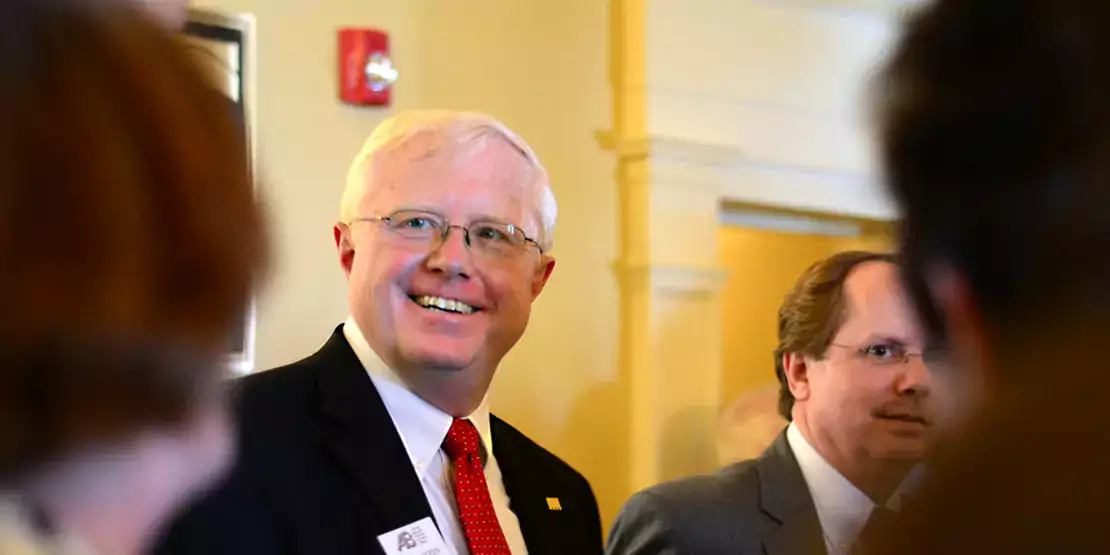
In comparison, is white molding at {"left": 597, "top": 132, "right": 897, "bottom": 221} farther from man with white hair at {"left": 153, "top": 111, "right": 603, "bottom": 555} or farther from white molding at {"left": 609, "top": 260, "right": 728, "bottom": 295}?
man with white hair at {"left": 153, "top": 111, "right": 603, "bottom": 555}

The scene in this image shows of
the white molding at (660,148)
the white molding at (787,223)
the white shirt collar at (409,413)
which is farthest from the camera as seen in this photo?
the white molding at (787,223)

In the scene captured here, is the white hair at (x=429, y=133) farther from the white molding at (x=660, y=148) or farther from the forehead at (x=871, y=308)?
the white molding at (x=660, y=148)

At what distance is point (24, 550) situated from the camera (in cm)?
52

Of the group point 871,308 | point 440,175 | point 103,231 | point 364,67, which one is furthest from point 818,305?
point 103,231

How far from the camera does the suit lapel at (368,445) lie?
1.50 meters

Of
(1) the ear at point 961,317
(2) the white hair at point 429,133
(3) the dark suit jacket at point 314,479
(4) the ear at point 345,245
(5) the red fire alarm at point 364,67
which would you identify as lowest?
(3) the dark suit jacket at point 314,479

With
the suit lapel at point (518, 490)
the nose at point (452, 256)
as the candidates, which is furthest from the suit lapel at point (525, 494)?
the nose at point (452, 256)

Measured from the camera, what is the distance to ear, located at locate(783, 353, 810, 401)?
1.91 meters

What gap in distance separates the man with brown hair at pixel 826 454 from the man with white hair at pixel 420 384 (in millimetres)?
194

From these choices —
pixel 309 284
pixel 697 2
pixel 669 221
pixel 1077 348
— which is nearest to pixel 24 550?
pixel 1077 348

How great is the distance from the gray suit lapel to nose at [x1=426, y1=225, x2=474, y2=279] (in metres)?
0.63

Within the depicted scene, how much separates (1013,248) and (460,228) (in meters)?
1.26

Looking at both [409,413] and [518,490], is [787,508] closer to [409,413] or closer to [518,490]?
[518,490]

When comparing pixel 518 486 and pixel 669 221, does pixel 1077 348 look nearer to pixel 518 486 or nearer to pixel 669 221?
pixel 518 486
